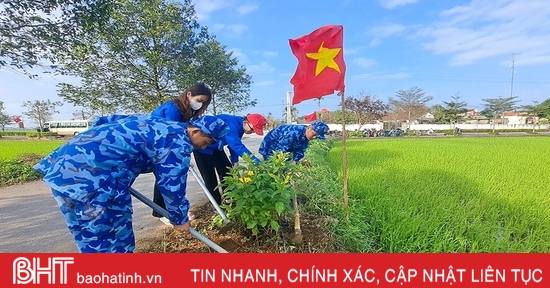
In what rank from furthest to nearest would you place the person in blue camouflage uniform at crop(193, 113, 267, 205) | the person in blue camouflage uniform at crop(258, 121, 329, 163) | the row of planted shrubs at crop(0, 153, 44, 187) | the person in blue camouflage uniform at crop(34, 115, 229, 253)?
the row of planted shrubs at crop(0, 153, 44, 187), the person in blue camouflage uniform at crop(258, 121, 329, 163), the person in blue camouflage uniform at crop(193, 113, 267, 205), the person in blue camouflage uniform at crop(34, 115, 229, 253)

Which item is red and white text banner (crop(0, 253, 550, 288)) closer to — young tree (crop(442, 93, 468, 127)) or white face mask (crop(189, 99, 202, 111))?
white face mask (crop(189, 99, 202, 111))

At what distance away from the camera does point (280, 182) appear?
2.21 meters

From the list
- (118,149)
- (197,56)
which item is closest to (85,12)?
(118,149)

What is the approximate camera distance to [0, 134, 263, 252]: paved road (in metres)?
2.55

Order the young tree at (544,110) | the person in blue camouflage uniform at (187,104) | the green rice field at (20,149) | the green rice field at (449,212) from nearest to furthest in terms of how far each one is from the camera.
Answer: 1. the green rice field at (449,212)
2. the person in blue camouflage uniform at (187,104)
3. the green rice field at (20,149)
4. the young tree at (544,110)

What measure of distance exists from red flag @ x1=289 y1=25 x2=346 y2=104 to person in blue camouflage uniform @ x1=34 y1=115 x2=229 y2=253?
1570 millimetres

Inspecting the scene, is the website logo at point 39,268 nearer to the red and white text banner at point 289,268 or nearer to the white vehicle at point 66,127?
the red and white text banner at point 289,268

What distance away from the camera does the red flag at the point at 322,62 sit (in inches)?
106

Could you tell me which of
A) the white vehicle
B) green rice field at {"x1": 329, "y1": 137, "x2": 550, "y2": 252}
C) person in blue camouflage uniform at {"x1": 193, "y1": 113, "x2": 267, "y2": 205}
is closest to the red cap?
person in blue camouflage uniform at {"x1": 193, "y1": 113, "x2": 267, "y2": 205}

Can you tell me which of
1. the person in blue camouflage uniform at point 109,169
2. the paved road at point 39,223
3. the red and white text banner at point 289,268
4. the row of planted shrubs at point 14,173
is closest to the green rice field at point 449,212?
the red and white text banner at point 289,268

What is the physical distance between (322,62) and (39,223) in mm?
3484

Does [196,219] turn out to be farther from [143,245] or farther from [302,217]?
[302,217]

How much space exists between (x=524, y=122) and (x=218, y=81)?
2136 inches

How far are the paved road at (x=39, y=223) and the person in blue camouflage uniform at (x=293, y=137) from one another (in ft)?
4.06
